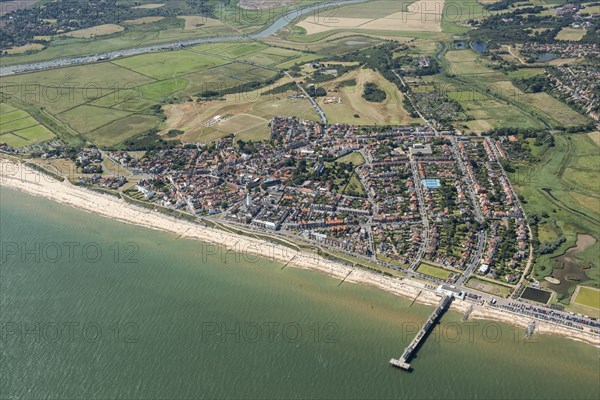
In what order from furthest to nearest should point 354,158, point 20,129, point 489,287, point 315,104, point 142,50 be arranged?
point 142,50, point 315,104, point 20,129, point 354,158, point 489,287

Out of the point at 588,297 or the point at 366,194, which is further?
the point at 366,194

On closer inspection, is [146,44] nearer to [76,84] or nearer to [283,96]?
[76,84]

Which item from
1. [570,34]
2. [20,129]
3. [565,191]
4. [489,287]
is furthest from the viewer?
[570,34]

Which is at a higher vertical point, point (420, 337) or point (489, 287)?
point (489, 287)

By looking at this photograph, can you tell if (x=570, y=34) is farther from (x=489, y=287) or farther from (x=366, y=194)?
(x=489, y=287)

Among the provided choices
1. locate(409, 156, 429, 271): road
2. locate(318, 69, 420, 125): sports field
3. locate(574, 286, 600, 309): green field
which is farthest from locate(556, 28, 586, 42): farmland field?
locate(574, 286, 600, 309): green field

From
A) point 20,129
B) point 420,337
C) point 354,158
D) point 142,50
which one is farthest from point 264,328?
point 142,50

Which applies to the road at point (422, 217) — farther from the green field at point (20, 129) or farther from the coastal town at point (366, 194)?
the green field at point (20, 129)

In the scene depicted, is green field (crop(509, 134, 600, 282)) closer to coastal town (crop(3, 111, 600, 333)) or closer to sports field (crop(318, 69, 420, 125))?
coastal town (crop(3, 111, 600, 333))
